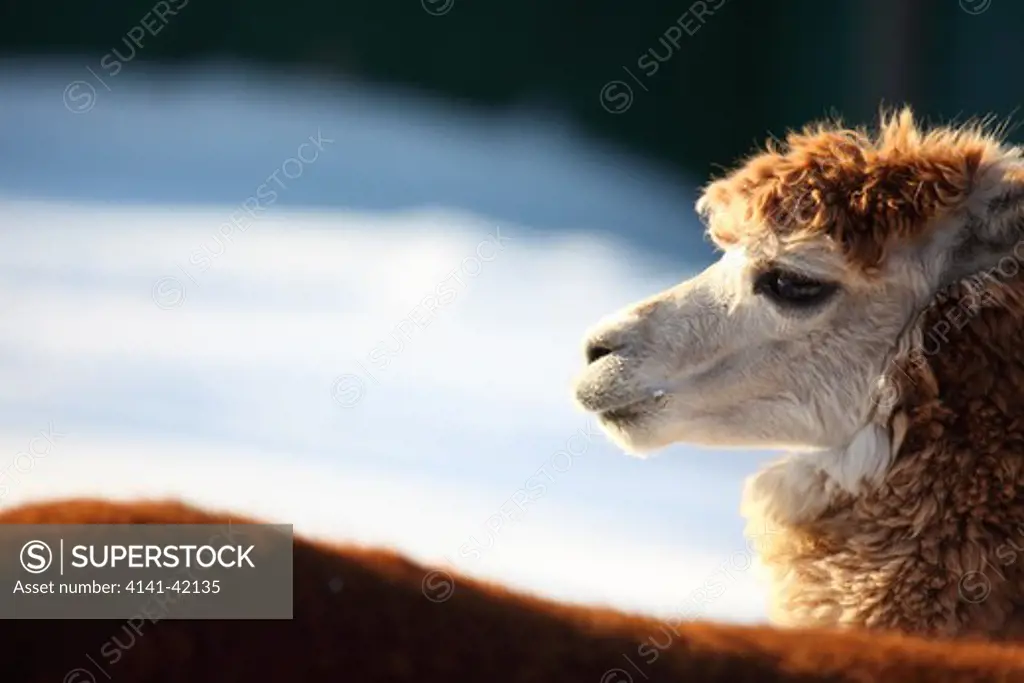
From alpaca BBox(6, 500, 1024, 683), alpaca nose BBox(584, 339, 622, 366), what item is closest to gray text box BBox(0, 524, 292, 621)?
alpaca BBox(6, 500, 1024, 683)

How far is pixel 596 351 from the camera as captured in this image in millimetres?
1305

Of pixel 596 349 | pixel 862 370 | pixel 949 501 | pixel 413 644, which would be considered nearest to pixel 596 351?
pixel 596 349

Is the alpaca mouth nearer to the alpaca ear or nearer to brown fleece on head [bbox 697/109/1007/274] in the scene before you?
brown fleece on head [bbox 697/109/1007/274]

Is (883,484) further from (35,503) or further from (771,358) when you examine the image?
(35,503)

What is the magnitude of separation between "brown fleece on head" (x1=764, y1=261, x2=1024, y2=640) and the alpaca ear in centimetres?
2

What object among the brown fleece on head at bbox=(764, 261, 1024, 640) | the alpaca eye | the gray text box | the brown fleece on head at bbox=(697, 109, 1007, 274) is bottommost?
the gray text box

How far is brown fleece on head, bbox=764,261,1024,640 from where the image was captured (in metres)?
1.06

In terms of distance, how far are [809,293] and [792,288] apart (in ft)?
0.05

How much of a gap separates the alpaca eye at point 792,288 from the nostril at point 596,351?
16 cm

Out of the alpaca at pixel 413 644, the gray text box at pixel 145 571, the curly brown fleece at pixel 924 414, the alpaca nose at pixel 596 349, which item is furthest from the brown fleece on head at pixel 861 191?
the gray text box at pixel 145 571

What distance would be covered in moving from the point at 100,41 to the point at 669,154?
1.20 metres

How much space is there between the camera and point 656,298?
131cm

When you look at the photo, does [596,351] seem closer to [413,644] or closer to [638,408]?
[638,408]

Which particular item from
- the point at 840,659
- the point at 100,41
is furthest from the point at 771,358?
the point at 100,41
